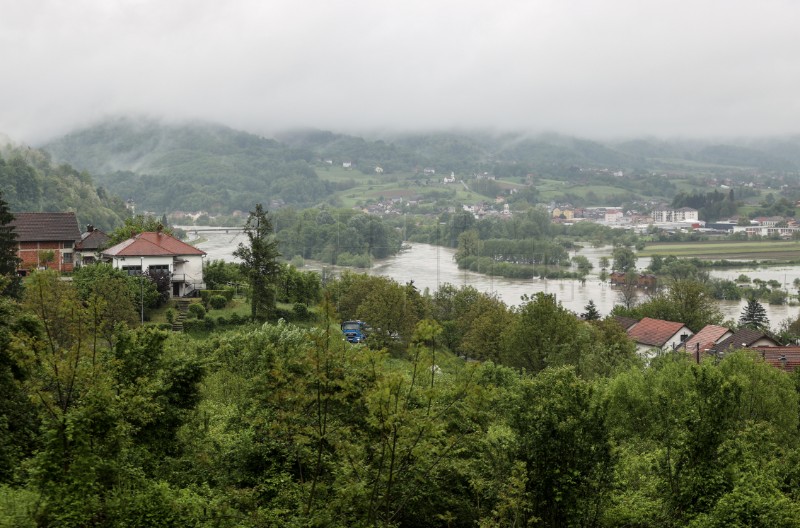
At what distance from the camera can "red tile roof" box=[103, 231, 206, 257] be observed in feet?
96.8

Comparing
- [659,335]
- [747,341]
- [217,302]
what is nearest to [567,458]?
[217,302]

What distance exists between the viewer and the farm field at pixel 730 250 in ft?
281

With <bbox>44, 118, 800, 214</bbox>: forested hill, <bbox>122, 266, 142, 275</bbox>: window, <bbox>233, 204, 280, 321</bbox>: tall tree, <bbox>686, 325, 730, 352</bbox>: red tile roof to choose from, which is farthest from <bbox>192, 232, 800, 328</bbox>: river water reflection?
<bbox>44, 118, 800, 214</bbox>: forested hill

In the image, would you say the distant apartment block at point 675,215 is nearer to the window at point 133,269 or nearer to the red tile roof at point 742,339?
the red tile roof at point 742,339

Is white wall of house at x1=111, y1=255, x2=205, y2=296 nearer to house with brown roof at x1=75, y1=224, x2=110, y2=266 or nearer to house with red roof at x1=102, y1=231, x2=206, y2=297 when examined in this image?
house with red roof at x1=102, y1=231, x2=206, y2=297

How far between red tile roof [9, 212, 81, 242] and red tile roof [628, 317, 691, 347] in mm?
26225

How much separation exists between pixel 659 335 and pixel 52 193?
57.2 meters

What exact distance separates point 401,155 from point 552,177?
38.3m

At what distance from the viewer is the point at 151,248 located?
1177 inches

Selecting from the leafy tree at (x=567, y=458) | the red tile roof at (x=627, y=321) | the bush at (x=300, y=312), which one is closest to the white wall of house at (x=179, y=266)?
the bush at (x=300, y=312)

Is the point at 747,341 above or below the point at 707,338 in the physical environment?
above

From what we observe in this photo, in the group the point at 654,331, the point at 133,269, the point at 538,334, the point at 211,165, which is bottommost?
the point at 654,331

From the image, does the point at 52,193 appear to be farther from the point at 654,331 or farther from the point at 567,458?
the point at 567,458

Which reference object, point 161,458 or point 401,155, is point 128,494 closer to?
point 161,458
